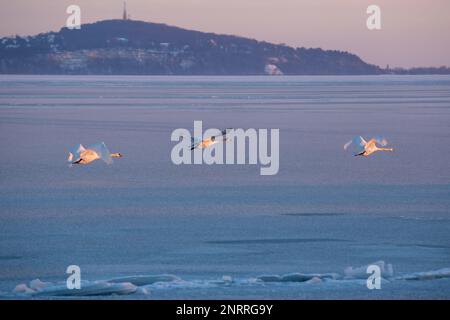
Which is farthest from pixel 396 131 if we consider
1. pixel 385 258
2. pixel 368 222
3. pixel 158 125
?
pixel 385 258

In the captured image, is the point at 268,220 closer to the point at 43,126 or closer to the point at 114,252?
the point at 114,252

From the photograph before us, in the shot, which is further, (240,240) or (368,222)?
(368,222)

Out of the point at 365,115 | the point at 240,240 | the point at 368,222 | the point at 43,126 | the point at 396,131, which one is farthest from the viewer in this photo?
the point at 365,115

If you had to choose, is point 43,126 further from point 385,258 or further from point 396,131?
point 385,258

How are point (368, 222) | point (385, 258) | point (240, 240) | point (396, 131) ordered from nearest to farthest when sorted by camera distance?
point (385, 258) < point (240, 240) < point (368, 222) < point (396, 131)
